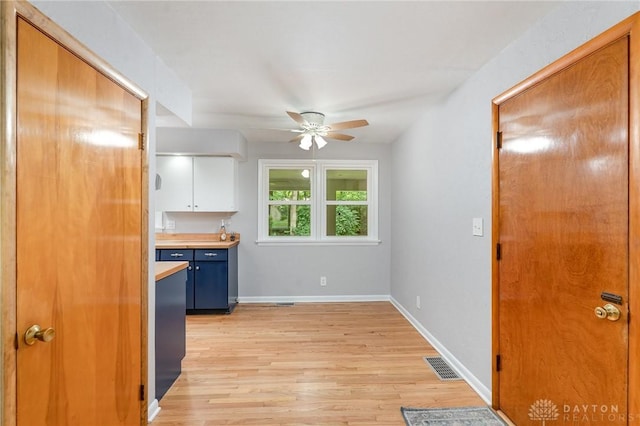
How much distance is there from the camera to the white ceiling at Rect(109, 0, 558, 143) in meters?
1.68

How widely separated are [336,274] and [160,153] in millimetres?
3007

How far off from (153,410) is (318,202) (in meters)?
3.33

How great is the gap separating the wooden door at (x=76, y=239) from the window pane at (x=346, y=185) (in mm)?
3258

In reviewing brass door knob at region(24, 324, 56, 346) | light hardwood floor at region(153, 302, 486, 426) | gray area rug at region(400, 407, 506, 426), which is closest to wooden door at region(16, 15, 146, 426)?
brass door knob at region(24, 324, 56, 346)

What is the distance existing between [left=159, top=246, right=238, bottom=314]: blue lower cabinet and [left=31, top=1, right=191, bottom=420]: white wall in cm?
198

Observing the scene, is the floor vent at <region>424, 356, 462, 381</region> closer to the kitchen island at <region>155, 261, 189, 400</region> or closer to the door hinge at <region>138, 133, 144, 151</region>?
the kitchen island at <region>155, 261, 189, 400</region>

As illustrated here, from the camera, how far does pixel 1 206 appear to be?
1051mm

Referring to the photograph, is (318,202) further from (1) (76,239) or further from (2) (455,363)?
(1) (76,239)

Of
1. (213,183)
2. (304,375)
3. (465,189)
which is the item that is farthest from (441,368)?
(213,183)

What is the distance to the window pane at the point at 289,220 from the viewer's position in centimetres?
484

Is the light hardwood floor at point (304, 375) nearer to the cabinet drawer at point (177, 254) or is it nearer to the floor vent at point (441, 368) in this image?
the floor vent at point (441, 368)

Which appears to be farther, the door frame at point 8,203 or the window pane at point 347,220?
the window pane at point 347,220

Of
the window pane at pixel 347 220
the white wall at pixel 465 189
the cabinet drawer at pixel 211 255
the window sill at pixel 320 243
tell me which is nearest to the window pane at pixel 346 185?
the window pane at pixel 347 220

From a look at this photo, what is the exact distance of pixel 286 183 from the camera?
484 cm
